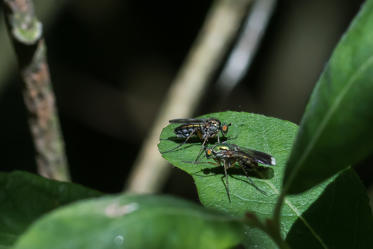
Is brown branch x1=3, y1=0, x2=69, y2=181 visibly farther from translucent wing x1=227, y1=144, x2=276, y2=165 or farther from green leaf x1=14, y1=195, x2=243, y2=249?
green leaf x1=14, y1=195, x2=243, y2=249

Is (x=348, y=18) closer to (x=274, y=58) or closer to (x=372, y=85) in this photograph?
(x=274, y=58)

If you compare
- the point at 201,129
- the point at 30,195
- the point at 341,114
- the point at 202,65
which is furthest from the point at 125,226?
the point at 202,65

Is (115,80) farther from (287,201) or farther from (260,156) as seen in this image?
(287,201)

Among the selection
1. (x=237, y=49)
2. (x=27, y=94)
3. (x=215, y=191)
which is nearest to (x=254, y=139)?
(x=215, y=191)

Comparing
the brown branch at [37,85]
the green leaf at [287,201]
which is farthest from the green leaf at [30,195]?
the brown branch at [37,85]

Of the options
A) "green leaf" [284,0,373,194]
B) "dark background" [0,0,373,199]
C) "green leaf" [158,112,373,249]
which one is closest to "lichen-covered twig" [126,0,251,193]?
"dark background" [0,0,373,199]

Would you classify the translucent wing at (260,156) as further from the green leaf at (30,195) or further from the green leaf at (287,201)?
the green leaf at (30,195)

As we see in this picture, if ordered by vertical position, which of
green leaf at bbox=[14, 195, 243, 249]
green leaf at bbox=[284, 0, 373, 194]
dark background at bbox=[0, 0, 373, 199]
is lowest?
dark background at bbox=[0, 0, 373, 199]
